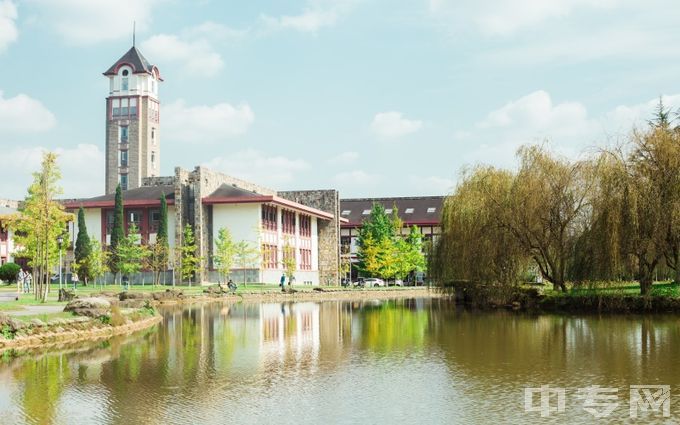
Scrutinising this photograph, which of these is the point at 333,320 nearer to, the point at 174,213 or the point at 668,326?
the point at 668,326

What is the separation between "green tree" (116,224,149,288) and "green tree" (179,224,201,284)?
258 centimetres

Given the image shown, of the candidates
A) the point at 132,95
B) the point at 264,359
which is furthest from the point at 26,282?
the point at 132,95

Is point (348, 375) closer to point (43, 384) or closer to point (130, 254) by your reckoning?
point (43, 384)

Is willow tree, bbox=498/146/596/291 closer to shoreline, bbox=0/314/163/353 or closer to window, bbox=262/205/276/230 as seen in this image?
shoreline, bbox=0/314/163/353

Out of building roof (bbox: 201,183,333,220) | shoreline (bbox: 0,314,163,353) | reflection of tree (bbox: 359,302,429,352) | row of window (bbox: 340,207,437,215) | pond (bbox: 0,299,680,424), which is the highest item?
row of window (bbox: 340,207,437,215)

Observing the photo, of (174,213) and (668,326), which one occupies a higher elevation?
(174,213)

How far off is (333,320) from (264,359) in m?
12.3

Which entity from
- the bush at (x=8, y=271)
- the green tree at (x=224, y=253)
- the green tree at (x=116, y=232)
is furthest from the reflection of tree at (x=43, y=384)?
the green tree at (x=116, y=232)

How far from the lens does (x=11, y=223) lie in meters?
33.5

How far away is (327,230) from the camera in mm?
77938

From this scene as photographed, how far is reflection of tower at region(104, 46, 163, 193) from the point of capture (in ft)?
304

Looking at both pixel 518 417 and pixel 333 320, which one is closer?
pixel 518 417

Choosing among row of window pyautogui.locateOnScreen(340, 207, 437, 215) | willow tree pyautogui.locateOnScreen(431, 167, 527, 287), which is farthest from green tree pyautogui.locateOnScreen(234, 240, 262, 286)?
row of window pyautogui.locateOnScreen(340, 207, 437, 215)

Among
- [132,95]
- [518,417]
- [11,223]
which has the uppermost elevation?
[132,95]
